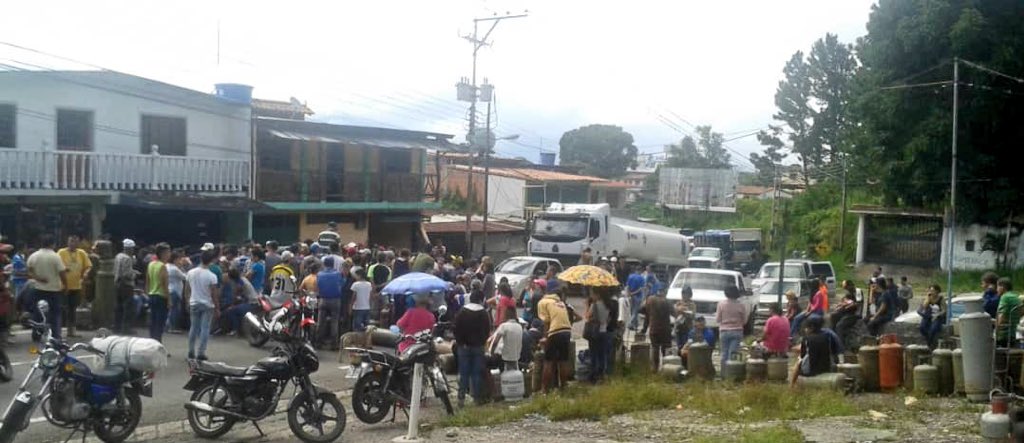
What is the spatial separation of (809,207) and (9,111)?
44.7m

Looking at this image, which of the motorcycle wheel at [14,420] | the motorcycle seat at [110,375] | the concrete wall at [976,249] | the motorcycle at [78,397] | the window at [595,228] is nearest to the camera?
the motorcycle wheel at [14,420]

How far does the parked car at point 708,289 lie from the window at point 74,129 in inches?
620

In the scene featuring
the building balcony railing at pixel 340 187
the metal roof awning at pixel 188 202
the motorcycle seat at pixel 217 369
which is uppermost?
the building balcony railing at pixel 340 187

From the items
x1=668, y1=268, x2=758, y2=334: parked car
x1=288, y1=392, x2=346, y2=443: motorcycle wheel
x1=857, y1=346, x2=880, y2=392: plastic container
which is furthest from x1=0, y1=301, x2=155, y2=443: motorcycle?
x1=668, y1=268, x2=758, y2=334: parked car

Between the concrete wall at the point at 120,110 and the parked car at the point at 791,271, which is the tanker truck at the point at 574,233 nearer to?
the parked car at the point at 791,271

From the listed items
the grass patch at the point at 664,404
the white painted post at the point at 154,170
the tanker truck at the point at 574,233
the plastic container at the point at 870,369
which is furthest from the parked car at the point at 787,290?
the white painted post at the point at 154,170

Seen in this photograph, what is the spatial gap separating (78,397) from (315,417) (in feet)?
7.71

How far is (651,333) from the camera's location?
17.6 metres

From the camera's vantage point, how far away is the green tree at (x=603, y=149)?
96188 millimetres

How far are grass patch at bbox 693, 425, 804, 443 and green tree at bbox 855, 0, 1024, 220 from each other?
1159 inches

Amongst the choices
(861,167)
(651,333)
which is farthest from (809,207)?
(651,333)

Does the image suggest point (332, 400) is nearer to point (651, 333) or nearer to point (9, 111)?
point (651, 333)

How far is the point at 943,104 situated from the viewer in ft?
133

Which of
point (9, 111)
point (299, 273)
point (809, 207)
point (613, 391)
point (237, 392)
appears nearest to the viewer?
point (237, 392)
